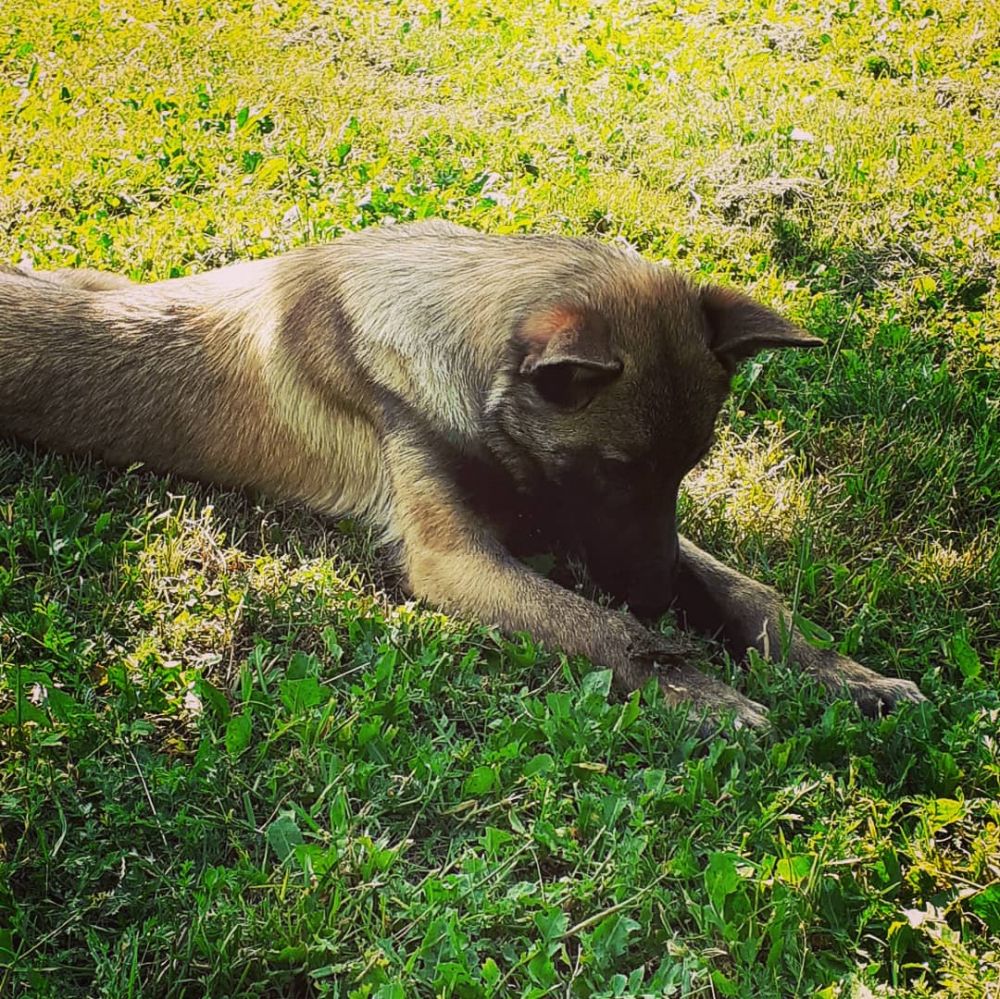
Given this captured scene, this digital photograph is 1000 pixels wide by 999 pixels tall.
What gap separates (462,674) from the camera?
11.4ft

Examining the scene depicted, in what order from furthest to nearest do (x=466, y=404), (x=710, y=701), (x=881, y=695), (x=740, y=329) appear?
(x=466, y=404) < (x=740, y=329) < (x=881, y=695) < (x=710, y=701)

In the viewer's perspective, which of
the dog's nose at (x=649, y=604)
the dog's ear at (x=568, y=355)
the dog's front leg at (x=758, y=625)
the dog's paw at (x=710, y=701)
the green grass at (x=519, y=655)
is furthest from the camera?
the dog's nose at (x=649, y=604)

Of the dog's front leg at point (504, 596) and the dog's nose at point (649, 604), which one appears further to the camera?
the dog's nose at point (649, 604)

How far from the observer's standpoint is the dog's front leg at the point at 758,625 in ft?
11.6

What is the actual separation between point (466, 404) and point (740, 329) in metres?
0.94

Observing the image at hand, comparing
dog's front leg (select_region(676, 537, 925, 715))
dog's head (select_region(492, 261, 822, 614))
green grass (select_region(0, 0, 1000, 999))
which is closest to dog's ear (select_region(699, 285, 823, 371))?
dog's head (select_region(492, 261, 822, 614))

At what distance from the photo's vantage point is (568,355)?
3410 mm

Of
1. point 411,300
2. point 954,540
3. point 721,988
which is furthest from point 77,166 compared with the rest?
point 721,988

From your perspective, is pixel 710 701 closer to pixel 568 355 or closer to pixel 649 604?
pixel 649 604

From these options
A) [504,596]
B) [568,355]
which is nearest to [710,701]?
[504,596]

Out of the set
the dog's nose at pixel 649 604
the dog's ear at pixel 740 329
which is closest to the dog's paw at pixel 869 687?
the dog's nose at pixel 649 604

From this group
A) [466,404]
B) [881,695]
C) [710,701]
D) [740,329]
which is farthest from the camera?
[466,404]

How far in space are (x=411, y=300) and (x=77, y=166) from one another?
3.39 meters

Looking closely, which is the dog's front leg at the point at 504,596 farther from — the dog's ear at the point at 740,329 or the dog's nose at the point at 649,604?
the dog's ear at the point at 740,329
